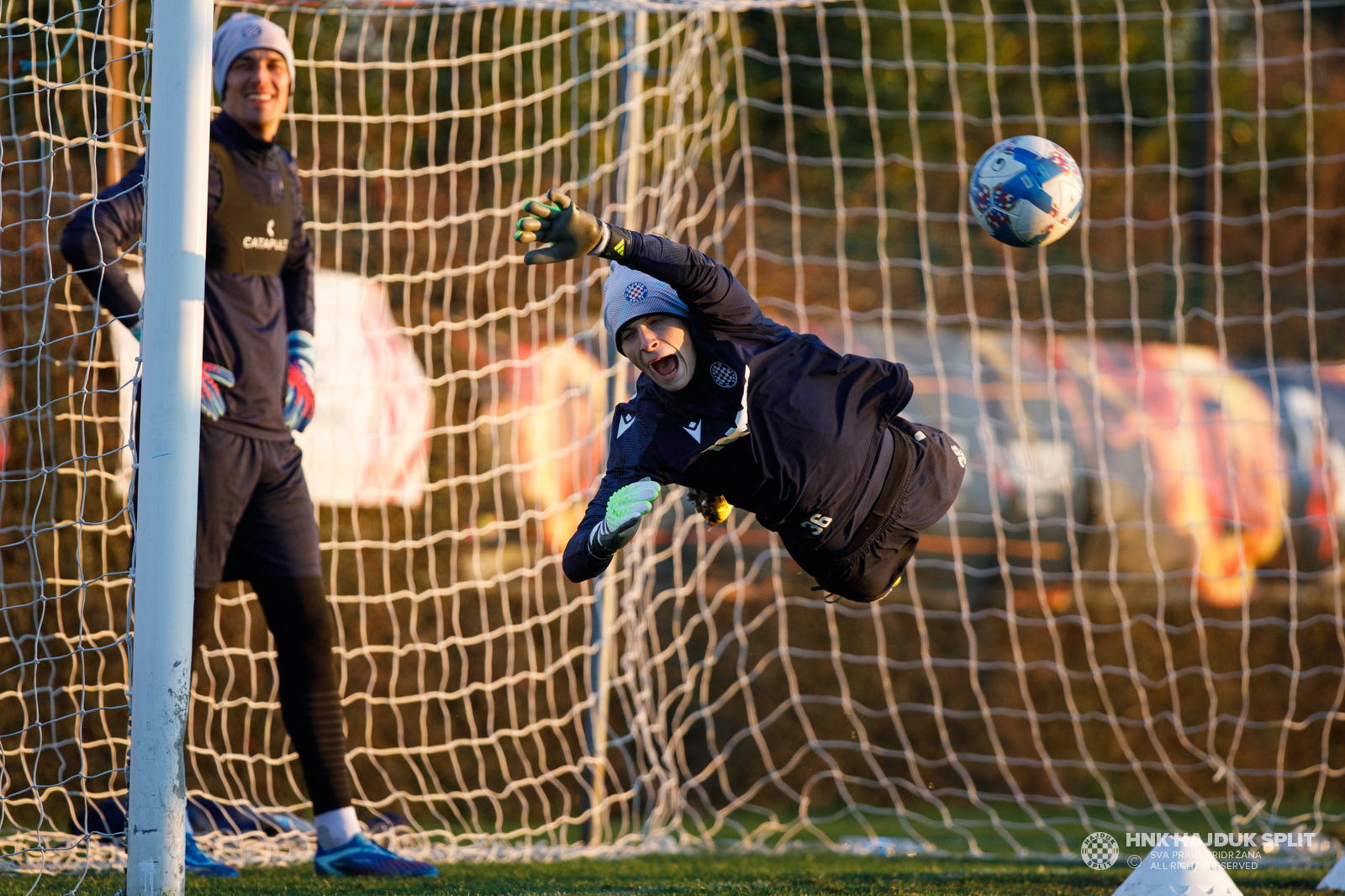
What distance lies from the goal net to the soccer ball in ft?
6.78

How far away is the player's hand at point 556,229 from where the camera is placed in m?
2.74

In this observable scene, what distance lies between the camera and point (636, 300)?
3193mm

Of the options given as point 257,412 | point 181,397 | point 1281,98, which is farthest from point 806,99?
point 181,397

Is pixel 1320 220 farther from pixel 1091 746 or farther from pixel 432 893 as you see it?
pixel 432 893

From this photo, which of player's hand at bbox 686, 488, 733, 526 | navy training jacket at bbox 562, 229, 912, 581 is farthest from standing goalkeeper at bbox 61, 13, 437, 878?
player's hand at bbox 686, 488, 733, 526

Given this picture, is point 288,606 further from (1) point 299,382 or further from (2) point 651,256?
(2) point 651,256

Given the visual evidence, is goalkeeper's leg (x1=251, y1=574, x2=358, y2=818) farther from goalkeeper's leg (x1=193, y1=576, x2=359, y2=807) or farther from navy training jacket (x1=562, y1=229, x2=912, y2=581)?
navy training jacket (x1=562, y1=229, x2=912, y2=581)

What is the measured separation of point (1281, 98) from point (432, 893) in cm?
1105

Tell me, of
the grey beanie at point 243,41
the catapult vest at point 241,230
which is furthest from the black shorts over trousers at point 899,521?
the grey beanie at point 243,41

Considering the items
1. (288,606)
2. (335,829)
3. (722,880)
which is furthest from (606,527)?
(722,880)

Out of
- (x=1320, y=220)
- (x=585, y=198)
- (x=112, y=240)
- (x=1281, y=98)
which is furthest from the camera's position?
(x=1281, y=98)

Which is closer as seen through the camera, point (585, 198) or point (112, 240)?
point (112, 240)

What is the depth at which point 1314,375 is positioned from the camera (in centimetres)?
687

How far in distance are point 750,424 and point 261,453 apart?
1514 millimetres
